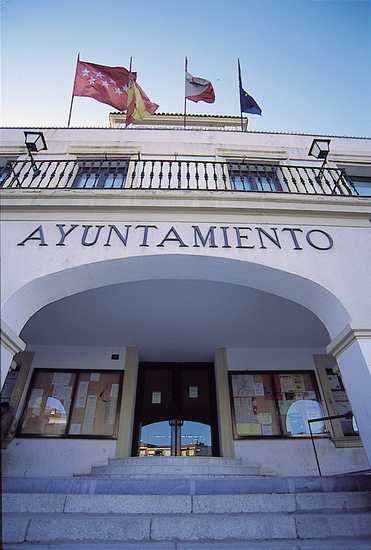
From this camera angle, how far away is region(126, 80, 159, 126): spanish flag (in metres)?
6.88

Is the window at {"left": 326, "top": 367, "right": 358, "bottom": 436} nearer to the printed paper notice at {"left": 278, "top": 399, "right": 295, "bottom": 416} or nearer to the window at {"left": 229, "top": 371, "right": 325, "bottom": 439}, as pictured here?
the window at {"left": 229, "top": 371, "right": 325, "bottom": 439}

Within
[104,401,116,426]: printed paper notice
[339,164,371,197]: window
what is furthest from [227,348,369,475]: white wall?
[339,164,371,197]: window

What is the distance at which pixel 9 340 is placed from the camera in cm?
303

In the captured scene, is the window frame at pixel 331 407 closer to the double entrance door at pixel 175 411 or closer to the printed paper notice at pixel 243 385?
the printed paper notice at pixel 243 385

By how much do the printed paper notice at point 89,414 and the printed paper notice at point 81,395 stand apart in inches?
3.6

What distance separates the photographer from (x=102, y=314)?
542cm

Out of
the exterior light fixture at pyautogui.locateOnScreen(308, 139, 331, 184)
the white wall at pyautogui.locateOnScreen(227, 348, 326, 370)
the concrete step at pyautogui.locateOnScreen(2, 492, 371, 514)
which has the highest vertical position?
the exterior light fixture at pyautogui.locateOnScreen(308, 139, 331, 184)

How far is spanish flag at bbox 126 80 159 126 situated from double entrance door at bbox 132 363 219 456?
225 inches

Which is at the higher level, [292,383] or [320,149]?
[320,149]

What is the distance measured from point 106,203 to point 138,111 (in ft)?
14.0

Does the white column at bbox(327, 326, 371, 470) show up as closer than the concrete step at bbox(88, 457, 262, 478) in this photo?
Yes

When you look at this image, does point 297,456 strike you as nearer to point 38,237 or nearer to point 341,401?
point 341,401

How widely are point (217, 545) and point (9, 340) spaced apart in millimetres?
2586

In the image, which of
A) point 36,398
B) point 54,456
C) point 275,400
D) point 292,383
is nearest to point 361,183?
point 292,383
